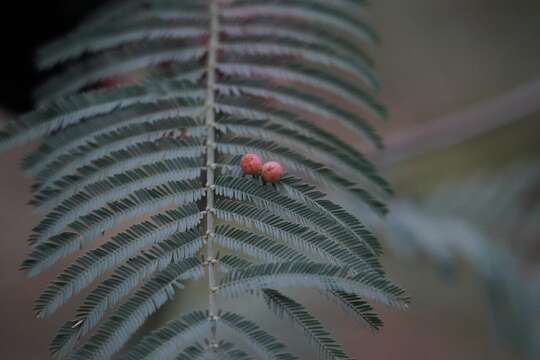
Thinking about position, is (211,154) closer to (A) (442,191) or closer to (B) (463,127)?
(A) (442,191)

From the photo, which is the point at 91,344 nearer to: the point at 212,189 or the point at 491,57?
the point at 212,189

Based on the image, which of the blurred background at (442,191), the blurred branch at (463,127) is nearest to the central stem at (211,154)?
the blurred background at (442,191)

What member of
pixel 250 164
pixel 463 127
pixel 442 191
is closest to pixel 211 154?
pixel 250 164

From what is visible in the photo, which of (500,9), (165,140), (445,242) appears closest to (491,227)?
(445,242)

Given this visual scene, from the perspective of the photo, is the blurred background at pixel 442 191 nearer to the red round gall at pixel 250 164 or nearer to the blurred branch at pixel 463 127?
the blurred branch at pixel 463 127

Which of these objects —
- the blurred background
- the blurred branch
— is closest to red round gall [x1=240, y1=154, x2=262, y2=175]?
the blurred background
